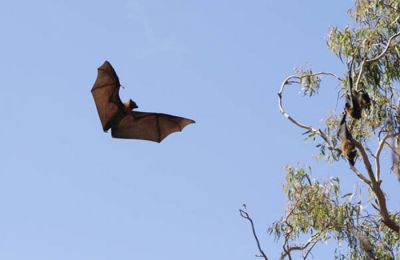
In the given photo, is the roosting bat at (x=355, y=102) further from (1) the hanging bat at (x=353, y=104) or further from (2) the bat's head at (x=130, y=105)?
(2) the bat's head at (x=130, y=105)

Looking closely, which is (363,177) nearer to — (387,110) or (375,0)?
(387,110)

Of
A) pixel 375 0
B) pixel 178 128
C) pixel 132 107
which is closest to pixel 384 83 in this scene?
pixel 375 0

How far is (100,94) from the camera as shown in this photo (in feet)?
34.9

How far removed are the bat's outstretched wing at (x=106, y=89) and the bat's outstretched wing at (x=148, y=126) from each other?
430 mm

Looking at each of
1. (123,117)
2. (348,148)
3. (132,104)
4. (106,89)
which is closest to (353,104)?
(348,148)

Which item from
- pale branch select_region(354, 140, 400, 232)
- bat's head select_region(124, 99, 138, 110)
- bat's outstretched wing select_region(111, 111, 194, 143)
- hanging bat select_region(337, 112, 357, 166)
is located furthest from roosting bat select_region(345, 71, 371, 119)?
bat's head select_region(124, 99, 138, 110)

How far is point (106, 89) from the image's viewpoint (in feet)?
34.9

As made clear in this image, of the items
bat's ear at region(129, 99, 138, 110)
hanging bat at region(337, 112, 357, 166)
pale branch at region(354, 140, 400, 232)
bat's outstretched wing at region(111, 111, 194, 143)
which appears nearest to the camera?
pale branch at region(354, 140, 400, 232)

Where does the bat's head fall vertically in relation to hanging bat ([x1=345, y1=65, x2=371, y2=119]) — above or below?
above

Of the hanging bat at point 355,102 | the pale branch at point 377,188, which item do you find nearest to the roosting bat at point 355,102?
the hanging bat at point 355,102

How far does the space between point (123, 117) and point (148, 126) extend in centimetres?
53

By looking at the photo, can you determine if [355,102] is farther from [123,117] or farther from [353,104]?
[123,117]

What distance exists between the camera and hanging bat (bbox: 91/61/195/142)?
1059cm

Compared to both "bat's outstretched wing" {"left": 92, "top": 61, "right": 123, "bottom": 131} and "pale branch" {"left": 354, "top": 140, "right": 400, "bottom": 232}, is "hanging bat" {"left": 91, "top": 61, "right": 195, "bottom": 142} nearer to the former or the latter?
"bat's outstretched wing" {"left": 92, "top": 61, "right": 123, "bottom": 131}
